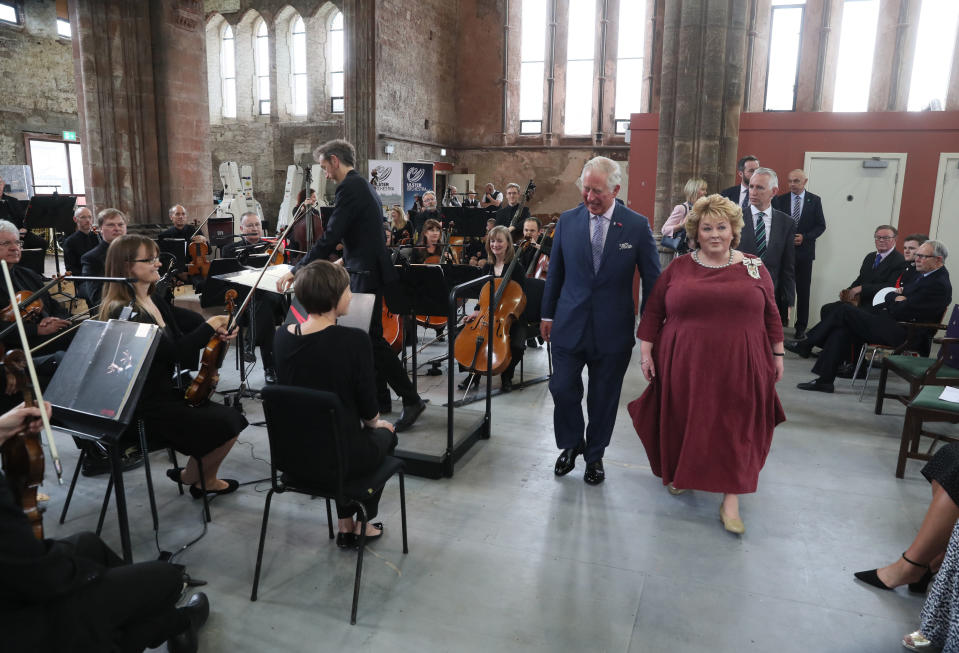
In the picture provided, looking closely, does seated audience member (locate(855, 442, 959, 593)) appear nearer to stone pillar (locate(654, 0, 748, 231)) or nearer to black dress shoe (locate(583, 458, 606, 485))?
black dress shoe (locate(583, 458, 606, 485))

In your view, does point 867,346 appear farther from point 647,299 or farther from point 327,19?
point 327,19

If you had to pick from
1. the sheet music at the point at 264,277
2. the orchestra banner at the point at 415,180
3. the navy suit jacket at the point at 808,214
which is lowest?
the sheet music at the point at 264,277

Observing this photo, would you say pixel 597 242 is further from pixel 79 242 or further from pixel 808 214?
pixel 79 242

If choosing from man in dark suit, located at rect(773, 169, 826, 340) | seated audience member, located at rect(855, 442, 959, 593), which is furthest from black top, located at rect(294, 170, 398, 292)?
man in dark suit, located at rect(773, 169, 826, 340)

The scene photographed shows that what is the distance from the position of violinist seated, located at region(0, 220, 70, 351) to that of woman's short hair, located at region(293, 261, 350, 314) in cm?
241

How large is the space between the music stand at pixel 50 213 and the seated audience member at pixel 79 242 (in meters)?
2.49

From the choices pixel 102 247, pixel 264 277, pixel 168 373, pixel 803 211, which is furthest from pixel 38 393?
pixel 803 211

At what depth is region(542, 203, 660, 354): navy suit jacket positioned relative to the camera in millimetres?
3432

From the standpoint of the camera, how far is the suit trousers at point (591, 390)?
353cm

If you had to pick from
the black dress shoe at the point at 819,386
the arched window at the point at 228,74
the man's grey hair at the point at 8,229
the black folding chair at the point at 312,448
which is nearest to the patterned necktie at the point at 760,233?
the black dress shoe at the point at 819,386

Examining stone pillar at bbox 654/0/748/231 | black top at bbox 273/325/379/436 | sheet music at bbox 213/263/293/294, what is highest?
stone pillar at bbox 654/0/748/231

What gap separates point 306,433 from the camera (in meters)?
2.40

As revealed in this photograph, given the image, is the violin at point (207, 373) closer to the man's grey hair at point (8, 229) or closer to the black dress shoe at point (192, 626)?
the black dress shoe at point (192, 626)

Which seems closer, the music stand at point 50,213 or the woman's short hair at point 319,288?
the woman's short hair at point 319,288
